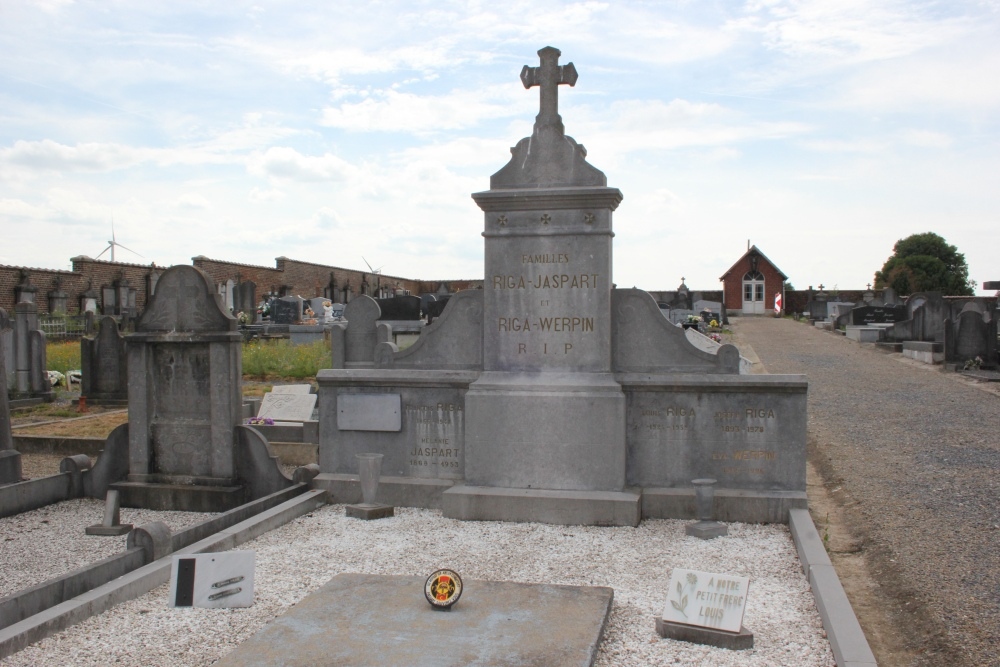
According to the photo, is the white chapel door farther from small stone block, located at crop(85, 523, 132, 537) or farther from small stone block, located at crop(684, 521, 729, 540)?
small stone block, located at crop(85, 523, 132, 537)

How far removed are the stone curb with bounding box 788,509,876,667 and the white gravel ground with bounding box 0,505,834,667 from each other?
7cm

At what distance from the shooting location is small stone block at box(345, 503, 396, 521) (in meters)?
6.05

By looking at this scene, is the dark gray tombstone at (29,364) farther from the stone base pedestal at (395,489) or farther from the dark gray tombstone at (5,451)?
the stone base pedestal at (395,489)

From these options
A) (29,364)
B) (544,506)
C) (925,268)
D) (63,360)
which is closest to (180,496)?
(544,506)

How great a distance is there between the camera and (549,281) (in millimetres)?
6156

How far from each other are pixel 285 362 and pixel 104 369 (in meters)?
3.23

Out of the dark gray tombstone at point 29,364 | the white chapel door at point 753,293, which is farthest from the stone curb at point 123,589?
the white chapel door at point 753,293

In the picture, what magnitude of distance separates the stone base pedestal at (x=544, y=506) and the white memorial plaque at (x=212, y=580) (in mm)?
2003

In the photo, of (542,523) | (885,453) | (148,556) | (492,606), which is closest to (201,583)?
(148,556)

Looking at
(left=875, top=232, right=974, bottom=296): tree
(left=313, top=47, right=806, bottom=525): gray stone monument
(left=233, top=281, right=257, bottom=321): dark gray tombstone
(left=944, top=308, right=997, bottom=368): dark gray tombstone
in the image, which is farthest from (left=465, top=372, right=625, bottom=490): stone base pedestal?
(left=875, top=232, right=974, bottom=296): tree

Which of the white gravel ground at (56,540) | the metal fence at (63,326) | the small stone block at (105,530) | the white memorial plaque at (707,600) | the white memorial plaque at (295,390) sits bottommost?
the white gravel ground at (56,540)

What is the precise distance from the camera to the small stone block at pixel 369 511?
605cm

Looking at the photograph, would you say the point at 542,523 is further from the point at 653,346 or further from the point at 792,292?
the point at 792,292

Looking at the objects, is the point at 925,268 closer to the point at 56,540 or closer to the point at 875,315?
the point at 875,315
